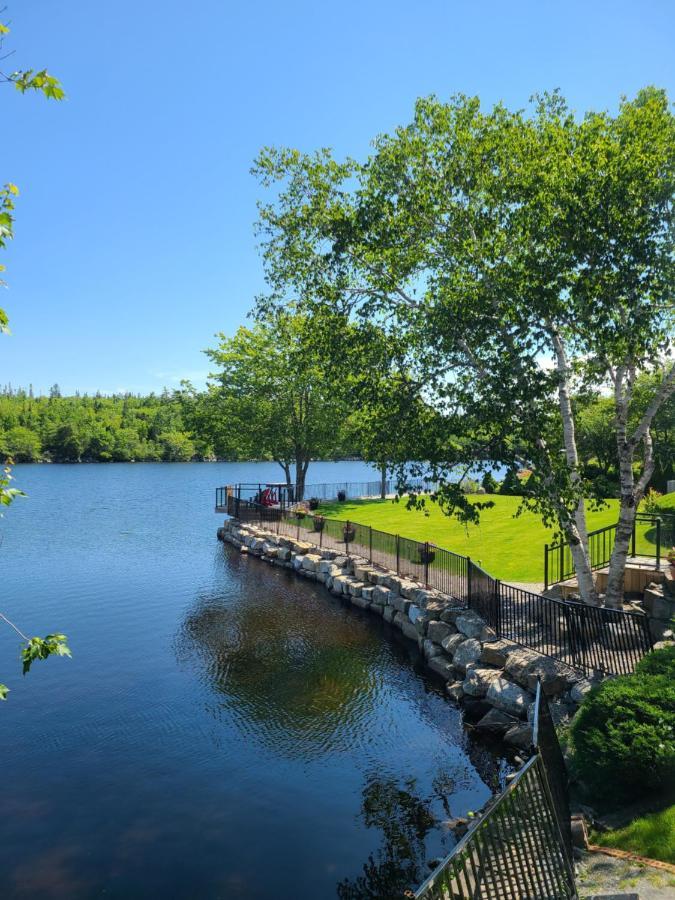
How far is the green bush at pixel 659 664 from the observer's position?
866cm

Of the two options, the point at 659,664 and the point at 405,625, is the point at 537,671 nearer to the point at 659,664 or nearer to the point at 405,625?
the point at 659,664

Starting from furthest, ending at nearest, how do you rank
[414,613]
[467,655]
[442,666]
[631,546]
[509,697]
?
[414,613]
[631,546]
[442,666]
[467,655]
[509,697]

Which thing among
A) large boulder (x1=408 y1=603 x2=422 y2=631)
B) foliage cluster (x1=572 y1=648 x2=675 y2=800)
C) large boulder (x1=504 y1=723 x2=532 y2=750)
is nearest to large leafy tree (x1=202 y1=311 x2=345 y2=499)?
large boulder (x1=408 y1=603 x2=422 y2=631)

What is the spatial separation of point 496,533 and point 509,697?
1426 cm

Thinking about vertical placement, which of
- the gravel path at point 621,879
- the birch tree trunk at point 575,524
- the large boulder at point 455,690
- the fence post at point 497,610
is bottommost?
the large boulder at point 455,690

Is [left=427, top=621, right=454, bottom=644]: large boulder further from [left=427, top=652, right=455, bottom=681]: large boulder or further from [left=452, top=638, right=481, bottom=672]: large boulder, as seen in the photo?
[left=452, top=638, right=481, bottom=672]: large boulder

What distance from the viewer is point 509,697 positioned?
12797 mm

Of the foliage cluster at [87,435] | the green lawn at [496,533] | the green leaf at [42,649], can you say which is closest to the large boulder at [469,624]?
the green lawn at [496,533]

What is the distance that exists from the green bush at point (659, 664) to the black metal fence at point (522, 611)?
1.83 m

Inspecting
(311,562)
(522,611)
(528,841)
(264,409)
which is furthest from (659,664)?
(264,409)

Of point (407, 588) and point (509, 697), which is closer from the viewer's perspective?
point (509, 697)

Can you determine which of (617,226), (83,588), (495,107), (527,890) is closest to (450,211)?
(495,107)

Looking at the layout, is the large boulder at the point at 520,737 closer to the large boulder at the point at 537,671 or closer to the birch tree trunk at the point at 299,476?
the large boulder at the point at 537,671

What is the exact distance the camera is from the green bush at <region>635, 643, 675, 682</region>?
866 centimetres
